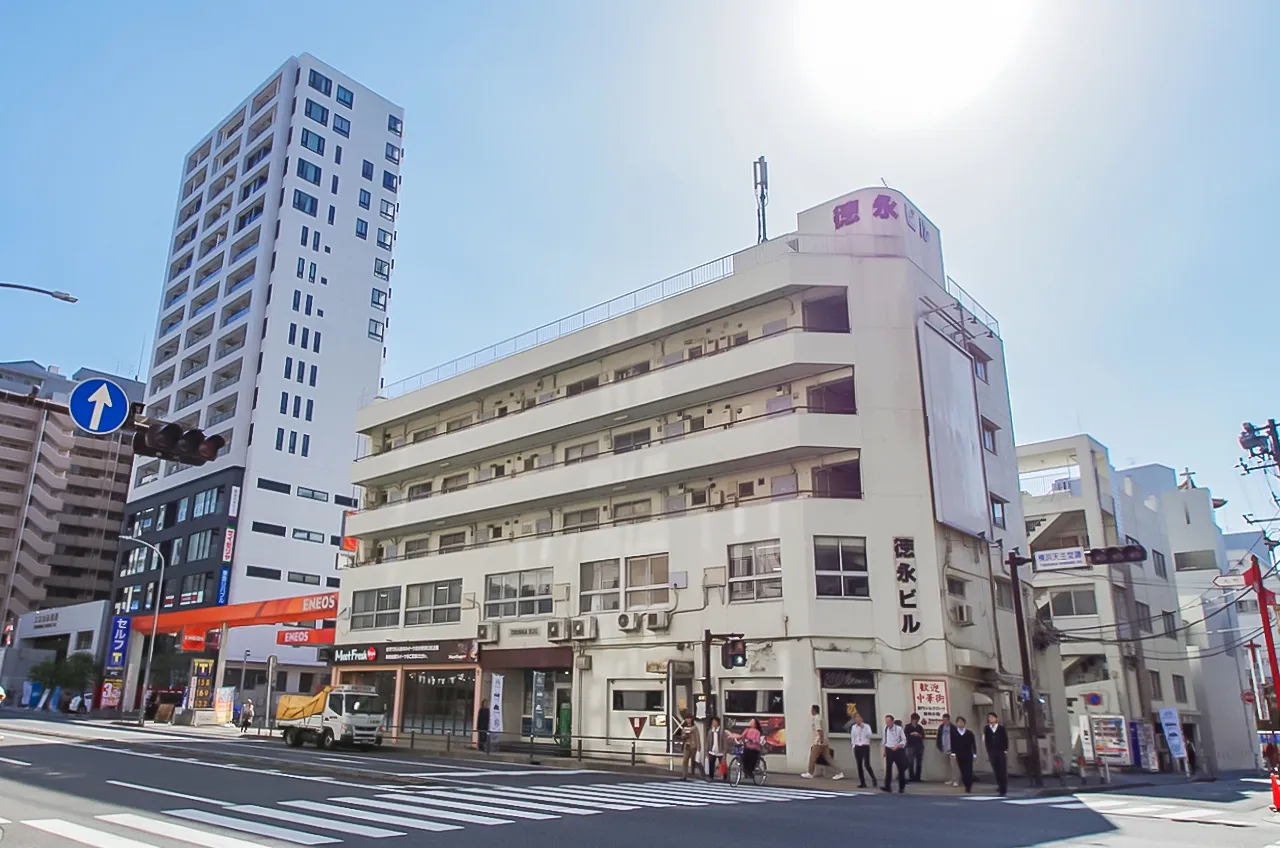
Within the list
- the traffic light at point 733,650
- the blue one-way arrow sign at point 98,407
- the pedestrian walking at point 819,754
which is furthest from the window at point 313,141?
the blue one-way arrow sign at point 98,407

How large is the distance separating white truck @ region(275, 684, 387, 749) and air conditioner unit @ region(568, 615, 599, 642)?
6.92 meters

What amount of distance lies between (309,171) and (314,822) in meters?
70.8

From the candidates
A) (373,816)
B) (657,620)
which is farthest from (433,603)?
(373,816)

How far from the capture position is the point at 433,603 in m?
38.2

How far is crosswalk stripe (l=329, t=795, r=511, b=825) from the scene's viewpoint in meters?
11.7

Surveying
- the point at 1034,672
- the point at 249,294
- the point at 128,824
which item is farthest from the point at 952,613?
the point at 249,294

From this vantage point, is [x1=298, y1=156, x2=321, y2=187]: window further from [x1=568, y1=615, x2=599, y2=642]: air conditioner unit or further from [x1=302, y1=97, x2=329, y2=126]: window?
[x1=568, y1=615, x2=599, y2=642]: air conditioner unit

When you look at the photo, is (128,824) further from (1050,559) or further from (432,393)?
(432,393)

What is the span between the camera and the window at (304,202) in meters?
71.6

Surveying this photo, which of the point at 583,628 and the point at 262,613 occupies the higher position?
the point at 262,613

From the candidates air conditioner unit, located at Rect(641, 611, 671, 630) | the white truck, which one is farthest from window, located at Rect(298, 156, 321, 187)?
air conditioner unit, located at Rect(641, 611, 671, 630)

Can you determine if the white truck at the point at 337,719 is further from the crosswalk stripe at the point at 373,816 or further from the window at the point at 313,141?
the window at the point at 313,141

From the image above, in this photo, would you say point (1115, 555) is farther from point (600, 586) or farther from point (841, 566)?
point (600, 586)

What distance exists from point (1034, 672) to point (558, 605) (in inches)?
676
